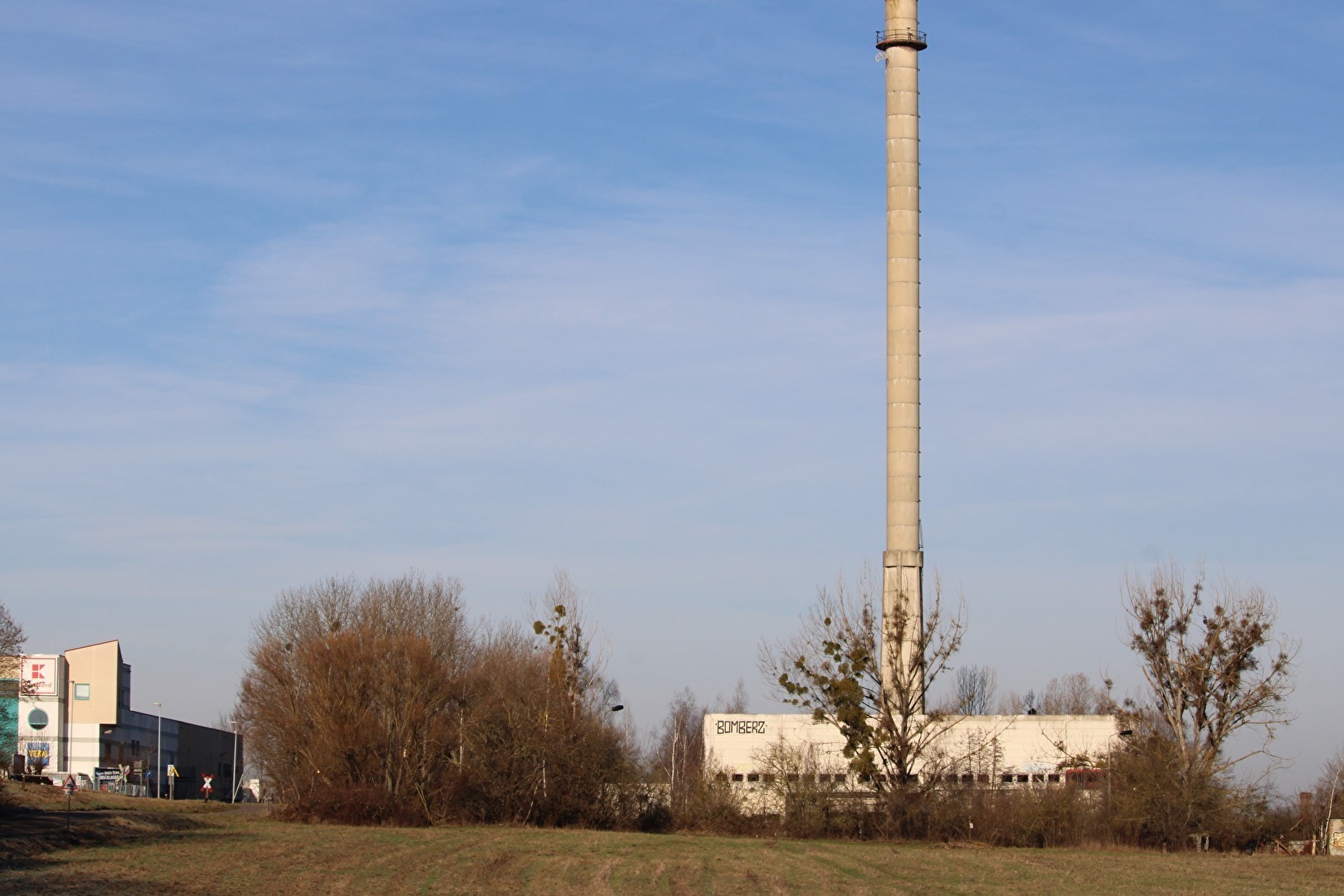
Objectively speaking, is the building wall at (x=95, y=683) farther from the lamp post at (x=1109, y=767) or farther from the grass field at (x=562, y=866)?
the lamp post at (x=1109, y=767)

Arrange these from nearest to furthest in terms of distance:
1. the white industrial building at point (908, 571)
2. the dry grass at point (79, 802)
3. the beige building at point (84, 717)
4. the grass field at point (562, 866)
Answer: the grass field at point (562, 866) < the dry grass at point (79, 802) < the white industrial building at point (908, 571) < the beige building at point (84, 717)

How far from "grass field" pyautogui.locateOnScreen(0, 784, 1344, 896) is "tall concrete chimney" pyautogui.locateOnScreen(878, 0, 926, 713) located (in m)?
13.1

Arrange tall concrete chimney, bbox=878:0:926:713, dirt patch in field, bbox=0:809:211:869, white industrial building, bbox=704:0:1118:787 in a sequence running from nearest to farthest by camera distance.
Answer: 1. dirt patch in field, bbox=0:809:211:869
2. white industrial building, bbox=704:0:1118:787
3. tall concrete chimney, bbox=878:0:926:713

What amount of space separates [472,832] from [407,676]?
9.25 meters

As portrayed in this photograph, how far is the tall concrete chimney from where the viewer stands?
5622 cm

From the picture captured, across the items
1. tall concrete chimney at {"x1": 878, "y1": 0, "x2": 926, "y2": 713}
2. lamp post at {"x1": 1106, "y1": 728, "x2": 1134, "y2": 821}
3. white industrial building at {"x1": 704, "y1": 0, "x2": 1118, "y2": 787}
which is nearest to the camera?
lamp post at {"x1": 1106, "y1": 728, "x2": 1134, "y2": 821}

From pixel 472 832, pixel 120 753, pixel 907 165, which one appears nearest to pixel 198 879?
pixel 472 832

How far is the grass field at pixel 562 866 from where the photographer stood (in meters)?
27.9

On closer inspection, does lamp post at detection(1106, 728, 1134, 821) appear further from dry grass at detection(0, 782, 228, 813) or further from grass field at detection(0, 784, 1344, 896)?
dry grass at detection(0, 782, 228, 813)

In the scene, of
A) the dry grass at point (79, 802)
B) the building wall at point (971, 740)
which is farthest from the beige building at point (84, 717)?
the building wall at point (971, 740)

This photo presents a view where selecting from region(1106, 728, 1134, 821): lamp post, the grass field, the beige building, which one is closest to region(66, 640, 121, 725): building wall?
the beige building

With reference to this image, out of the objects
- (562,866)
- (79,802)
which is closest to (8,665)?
(79,802)

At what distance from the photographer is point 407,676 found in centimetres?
5253

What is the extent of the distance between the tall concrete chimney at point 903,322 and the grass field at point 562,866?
13122 millimetres
